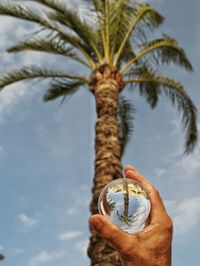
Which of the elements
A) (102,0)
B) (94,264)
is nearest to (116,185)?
(94,264)

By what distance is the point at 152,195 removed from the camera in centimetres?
191

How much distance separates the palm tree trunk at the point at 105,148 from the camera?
7156mm

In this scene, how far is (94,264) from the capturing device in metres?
7.09

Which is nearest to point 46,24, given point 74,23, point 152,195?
point 74,23

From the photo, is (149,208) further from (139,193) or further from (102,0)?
(102,0)

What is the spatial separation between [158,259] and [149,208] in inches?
9.9

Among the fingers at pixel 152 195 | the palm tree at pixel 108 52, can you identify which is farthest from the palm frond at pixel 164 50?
the fingers at pixel 152 195

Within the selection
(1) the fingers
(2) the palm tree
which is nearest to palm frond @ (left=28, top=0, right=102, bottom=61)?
(2) the palm tree

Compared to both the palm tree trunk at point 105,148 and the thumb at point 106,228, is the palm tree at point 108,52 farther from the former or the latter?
the thumb at point 106,228

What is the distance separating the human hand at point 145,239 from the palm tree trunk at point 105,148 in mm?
5418

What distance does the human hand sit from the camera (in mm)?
1525

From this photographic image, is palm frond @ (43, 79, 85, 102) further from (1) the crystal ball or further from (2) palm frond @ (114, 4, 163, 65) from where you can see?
(1) the crystal ball

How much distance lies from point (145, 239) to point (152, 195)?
296mm

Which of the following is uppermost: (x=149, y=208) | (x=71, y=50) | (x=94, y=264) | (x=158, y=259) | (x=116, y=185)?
(x=71, y=50)
